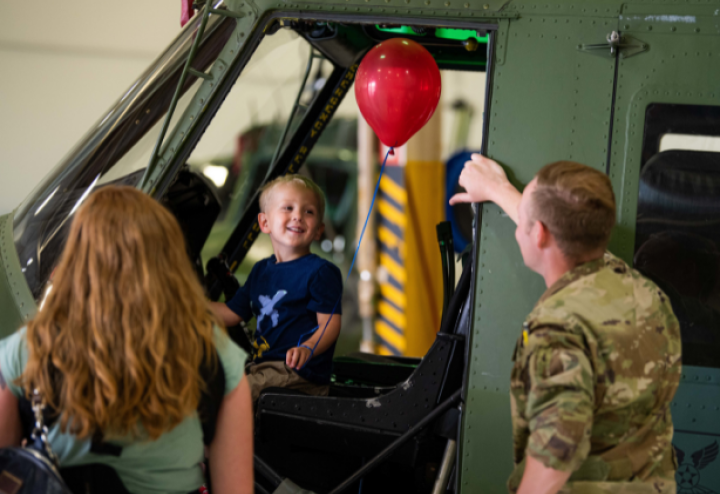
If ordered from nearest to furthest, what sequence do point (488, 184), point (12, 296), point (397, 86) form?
point (488, 184) < point (12, 296) < point (397, 86)

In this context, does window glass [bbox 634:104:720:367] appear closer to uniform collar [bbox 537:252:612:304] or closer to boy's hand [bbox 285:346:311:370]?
uniform collar [bbox 537:252:612:304]

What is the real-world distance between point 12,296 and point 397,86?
1.67m

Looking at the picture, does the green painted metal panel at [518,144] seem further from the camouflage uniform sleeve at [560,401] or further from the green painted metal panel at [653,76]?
the camouflage uniform sleeve at [560,401]

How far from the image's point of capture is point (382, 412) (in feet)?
7.97

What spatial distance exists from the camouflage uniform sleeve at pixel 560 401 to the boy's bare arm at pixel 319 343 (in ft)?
4.13

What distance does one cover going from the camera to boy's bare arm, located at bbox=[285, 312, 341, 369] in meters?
2.47

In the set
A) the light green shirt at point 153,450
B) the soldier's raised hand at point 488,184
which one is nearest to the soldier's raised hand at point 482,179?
the soldier's raised hand at point 488,184

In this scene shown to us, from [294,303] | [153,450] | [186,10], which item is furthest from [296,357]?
[186,10]

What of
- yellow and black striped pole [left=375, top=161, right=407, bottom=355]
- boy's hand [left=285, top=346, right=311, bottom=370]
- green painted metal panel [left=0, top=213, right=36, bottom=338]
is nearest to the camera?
green painted metal panel [left=0, top=213, right=36, bottom=338]

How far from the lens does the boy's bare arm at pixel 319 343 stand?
2467 millimetres

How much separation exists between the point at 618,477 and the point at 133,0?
7.38 m

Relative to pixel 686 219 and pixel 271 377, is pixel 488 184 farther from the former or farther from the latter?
pixel 271 377

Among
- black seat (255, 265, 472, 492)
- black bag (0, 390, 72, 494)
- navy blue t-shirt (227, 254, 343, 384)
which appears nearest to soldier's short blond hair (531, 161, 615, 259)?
black seat (255, 265, 472, 492)

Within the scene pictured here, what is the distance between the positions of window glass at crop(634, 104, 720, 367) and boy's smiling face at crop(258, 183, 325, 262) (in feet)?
4.36
